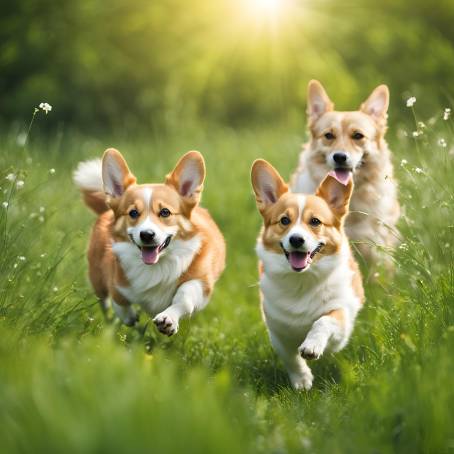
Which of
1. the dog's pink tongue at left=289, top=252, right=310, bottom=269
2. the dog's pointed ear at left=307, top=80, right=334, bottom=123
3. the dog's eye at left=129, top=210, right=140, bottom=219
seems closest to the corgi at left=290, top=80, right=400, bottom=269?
the dog's pointed ear at left=307, top=80, right=334, bottom=123

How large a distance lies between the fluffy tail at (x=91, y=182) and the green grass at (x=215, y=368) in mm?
264

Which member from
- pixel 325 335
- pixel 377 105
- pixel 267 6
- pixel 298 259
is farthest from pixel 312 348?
pixel 267 6

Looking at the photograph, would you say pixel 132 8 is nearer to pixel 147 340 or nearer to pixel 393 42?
pixel 393 42

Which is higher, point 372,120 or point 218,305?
point 372,120

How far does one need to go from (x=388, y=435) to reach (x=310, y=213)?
1416 millimetres

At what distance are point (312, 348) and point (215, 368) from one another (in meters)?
0.84

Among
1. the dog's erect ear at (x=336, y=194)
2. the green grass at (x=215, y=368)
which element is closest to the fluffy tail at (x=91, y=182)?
the green grass at (x=215, y=368)

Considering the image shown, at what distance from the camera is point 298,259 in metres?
3.70

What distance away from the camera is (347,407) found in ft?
10.1

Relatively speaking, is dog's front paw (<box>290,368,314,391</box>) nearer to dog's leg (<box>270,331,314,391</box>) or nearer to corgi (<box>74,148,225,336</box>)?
dog's leg (<box>270,331,314,391</box>)

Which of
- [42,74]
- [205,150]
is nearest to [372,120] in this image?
[205,150]

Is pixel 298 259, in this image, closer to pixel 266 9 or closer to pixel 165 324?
pixel 165 324

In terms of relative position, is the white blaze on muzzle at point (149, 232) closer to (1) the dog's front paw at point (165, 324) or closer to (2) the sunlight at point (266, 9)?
(1) the dog's front paw at point (165, 324)

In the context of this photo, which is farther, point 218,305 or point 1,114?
point 1,114
